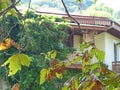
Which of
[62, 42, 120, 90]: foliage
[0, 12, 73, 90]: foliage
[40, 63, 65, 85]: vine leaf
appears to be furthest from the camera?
[0, 12, 73, 90]: foliage

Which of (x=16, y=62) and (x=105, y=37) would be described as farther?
(x=105, y=37)

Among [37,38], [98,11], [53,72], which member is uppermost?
[98,11]

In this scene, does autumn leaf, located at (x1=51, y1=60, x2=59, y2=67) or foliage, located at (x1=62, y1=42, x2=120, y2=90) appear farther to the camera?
autumn leaf, located at (x1=51, y1=60, x2=59, y2=67)

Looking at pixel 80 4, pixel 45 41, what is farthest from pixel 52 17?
pixel 80 4

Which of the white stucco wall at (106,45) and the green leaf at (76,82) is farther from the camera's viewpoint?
the white stucco wall at (106,45)

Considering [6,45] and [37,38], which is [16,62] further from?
[37,38]

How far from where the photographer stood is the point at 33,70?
1448 centimetres

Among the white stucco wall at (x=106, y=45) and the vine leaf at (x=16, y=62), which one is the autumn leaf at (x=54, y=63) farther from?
the white stucco wall at (x=106, y=45)

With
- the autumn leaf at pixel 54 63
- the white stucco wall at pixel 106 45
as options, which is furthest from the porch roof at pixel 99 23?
the autumn leaf at pixel 54 63

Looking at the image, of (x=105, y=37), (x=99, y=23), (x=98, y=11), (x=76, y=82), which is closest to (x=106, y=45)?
(x=105, y=37)

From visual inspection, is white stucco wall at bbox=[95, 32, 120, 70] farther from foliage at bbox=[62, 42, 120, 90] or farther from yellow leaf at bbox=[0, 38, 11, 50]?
A: yellow leaf at bbox=[0, 38, 11, 50]

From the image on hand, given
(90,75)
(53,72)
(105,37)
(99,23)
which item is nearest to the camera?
(90,75)

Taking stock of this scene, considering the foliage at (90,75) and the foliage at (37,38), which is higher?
the foliage at (90,75)

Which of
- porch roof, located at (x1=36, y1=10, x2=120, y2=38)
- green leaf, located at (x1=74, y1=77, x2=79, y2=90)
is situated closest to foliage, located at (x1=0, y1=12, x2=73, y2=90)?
porch roof, located at (x1=36, y1=10, x2=120, y2=38)
